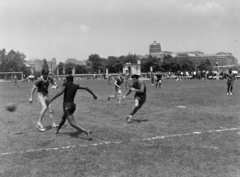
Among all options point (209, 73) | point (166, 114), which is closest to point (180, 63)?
point (209, 73)

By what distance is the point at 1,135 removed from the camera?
28.4ft

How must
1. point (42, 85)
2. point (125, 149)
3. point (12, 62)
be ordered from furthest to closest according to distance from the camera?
point (12, 62), point (42, 85), point (125, 149)

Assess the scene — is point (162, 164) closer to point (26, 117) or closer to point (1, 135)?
point (1, 135)

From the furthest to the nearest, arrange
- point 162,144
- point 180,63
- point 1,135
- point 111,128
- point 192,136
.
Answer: point 180,63 → point 111,128 → point 1,135 → point 192,136 → point 162,144

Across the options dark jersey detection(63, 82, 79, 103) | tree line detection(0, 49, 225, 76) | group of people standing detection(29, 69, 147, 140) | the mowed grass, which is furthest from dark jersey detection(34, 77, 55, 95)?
tree line detection(0, 49, 225, 76)

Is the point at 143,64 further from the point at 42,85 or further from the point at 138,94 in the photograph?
the point at 42,85

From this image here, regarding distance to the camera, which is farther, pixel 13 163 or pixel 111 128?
pixel 111 128

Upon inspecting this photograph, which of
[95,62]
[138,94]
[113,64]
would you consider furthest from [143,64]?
[138,94]

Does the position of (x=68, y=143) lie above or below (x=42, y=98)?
below

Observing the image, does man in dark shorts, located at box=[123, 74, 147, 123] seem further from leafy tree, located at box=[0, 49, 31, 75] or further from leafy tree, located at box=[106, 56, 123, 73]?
leafy tree, located at box=[106, 56, 123, 73]

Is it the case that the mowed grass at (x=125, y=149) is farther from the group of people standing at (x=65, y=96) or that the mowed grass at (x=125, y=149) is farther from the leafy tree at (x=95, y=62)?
the leafy tree at (x=95, y=62)

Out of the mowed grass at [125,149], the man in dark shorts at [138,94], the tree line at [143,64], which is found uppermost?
the tree line at [143,64]

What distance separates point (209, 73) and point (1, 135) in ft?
196

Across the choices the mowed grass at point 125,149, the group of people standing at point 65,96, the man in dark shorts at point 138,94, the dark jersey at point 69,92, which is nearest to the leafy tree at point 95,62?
the man in dark shorts at point 138,94
